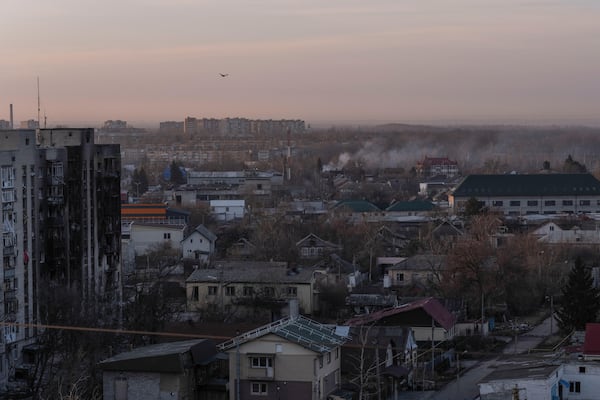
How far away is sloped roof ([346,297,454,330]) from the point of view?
1574 cm

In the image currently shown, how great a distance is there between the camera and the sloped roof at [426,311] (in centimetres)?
1574

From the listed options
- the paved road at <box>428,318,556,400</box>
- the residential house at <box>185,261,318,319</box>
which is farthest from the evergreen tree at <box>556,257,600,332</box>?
the residential house at <box>185,261,318,319</box>

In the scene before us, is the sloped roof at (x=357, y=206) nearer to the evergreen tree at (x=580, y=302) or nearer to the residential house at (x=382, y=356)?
the evergreen tree at (x=580, y=302)

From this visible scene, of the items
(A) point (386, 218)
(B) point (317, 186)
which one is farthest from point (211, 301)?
(B) point (317, 186)

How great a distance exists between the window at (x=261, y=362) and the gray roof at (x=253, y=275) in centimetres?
585

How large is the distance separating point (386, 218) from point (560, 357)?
18.3 m

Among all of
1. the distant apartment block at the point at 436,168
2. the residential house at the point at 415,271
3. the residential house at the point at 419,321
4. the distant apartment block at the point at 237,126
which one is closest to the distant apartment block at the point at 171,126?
the distant apartment block at the point at 237,126

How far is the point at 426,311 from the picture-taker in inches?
626

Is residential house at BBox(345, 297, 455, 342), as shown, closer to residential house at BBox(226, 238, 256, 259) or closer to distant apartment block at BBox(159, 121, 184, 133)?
residential house at BBox(226, 238, 256, 259)

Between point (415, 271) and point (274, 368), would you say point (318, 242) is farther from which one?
point (274, 368)

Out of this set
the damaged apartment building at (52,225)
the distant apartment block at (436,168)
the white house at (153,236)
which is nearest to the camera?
the damaged apartment building at (52,225)

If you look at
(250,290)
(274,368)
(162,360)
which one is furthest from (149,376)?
(250,290)

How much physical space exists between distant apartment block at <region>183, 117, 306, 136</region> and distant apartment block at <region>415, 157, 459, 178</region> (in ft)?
141

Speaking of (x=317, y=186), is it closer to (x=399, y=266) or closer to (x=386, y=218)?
(x=386, y=218)
